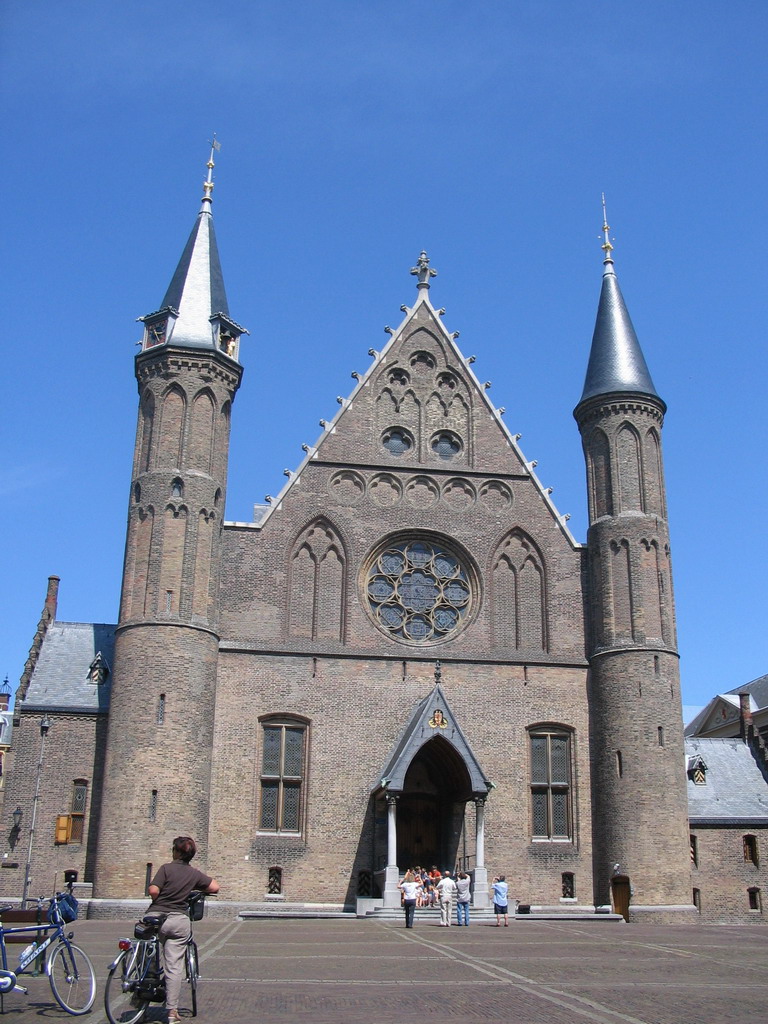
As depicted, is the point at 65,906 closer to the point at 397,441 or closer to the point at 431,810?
the point at 431,810

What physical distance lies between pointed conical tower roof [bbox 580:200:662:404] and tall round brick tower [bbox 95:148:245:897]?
12.8 meters

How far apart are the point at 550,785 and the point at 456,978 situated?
19844 mm

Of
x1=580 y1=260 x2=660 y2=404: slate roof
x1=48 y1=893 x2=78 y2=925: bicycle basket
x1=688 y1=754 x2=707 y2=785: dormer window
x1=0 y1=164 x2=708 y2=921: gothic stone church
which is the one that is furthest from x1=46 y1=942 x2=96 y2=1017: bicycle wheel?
x1=580 y1=260 x2=660 y2=404: slate roof

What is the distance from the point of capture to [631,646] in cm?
3406

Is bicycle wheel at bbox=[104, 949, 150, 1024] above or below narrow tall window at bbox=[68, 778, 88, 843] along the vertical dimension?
below

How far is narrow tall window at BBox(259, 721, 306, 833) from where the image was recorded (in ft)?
105

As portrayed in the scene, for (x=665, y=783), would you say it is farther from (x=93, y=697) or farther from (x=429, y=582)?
(x=93, y=697)

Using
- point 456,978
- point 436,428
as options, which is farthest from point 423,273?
point 456,978

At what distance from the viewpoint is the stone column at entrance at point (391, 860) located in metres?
29.4

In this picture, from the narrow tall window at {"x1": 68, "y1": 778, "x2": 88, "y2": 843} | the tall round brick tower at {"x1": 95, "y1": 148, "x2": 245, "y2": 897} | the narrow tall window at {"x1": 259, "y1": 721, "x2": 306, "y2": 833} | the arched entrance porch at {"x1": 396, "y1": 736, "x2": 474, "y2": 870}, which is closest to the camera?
the tall round brick tower at {"x1": 95, "y1": 148, "x2": 245, "y2": 897}

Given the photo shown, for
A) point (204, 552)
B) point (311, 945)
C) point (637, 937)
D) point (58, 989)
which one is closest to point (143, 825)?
point (204, 552)

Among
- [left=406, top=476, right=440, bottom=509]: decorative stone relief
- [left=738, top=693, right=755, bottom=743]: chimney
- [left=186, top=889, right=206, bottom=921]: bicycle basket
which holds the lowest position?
[left=186, top=889, right=206, bottom=921]: bicycle basket

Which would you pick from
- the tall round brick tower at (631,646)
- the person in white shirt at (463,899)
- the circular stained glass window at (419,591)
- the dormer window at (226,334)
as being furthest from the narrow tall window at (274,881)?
the dormer window at (226,334)

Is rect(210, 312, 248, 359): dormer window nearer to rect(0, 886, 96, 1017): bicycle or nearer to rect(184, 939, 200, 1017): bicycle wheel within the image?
rect(0, 886, 96, 1017): bicycle
